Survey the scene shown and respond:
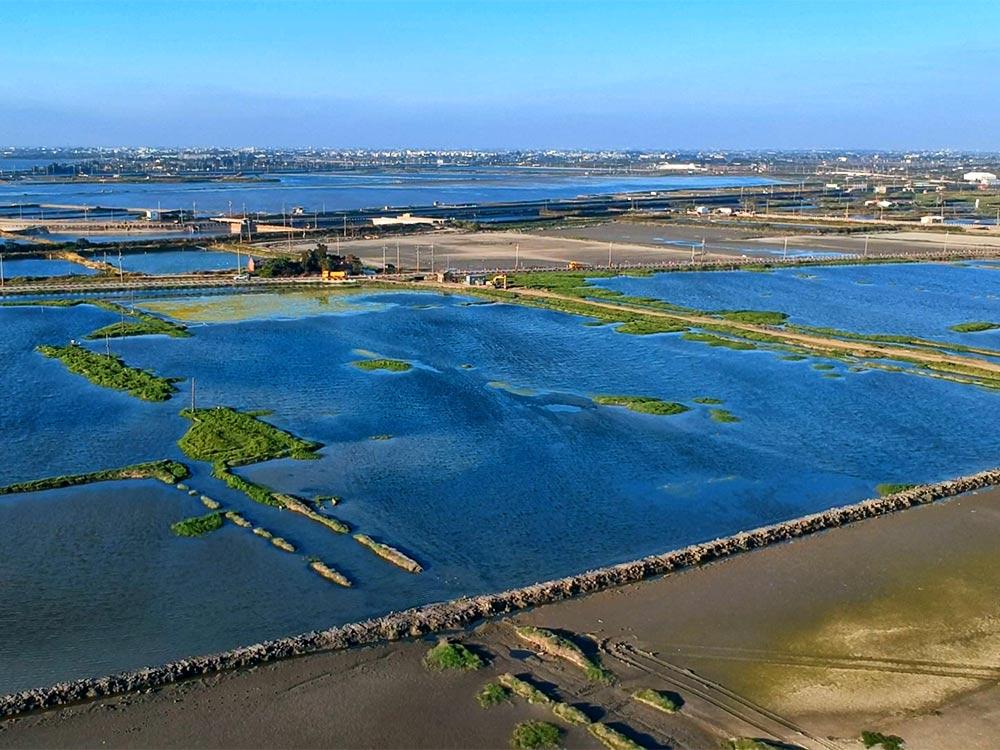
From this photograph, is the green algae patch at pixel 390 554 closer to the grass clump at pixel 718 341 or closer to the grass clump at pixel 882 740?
the grass clump at pixel 882 740

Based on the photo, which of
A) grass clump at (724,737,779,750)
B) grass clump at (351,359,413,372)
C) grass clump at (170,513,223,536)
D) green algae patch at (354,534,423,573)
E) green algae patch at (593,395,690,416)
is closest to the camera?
grass clump at (724,737,779,750)

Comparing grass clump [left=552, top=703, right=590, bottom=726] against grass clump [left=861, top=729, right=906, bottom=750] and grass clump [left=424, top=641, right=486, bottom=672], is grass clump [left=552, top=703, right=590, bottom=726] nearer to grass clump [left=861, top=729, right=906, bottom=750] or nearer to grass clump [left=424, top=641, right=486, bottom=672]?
grass clump [left=424, top=641, right=486, bottom=672]

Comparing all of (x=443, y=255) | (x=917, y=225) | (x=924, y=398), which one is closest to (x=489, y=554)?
(x=924, y=398)

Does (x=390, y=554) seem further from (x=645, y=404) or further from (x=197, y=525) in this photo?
(x=645, y=404)

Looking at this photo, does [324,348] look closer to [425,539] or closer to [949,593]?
[425,539]

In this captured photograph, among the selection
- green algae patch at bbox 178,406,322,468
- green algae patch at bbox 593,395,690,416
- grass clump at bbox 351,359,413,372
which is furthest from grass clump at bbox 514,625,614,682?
grass clump at bbox 351,359,413,372

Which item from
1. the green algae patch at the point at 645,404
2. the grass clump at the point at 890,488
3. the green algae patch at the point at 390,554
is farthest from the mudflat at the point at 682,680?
the green algae patch at the point at 645,404
